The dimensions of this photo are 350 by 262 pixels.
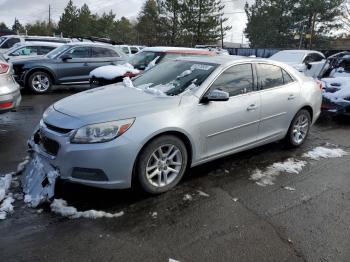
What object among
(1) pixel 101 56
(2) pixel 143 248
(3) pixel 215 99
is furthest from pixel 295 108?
(1) pixel 101 56

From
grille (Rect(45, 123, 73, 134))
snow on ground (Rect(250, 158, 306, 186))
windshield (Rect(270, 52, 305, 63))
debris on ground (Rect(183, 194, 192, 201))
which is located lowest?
debris on ground (Rect(183, 194, 192, 201))

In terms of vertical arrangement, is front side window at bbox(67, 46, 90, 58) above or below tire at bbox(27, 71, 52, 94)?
above

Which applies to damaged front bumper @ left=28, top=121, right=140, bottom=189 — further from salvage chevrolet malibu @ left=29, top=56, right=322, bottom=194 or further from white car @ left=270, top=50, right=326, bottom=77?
white car @ left=270, top=50, right=326, bottom=77

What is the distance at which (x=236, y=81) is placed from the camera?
506cm

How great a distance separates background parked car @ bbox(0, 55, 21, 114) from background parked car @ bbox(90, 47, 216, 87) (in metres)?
3.63

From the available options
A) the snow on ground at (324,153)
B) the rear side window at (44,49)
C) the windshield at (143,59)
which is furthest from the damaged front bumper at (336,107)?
the rear side window at (44,49)

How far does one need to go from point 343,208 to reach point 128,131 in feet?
8.02

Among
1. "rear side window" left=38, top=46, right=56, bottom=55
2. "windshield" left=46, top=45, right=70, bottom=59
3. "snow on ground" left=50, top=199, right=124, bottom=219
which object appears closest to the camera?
"snow on ground" left=50, top=199, right=124, bottom=219

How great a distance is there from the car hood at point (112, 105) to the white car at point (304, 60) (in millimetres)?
11211

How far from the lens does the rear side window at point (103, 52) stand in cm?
1291

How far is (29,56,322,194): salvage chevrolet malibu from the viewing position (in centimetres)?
385

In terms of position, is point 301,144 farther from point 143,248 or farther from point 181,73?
point 143,248

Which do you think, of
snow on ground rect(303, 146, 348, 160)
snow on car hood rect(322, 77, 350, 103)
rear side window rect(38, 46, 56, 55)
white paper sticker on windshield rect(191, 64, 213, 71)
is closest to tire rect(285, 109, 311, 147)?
snow on ground rect(303, 146, 348, 160)

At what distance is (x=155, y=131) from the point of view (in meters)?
4.02
